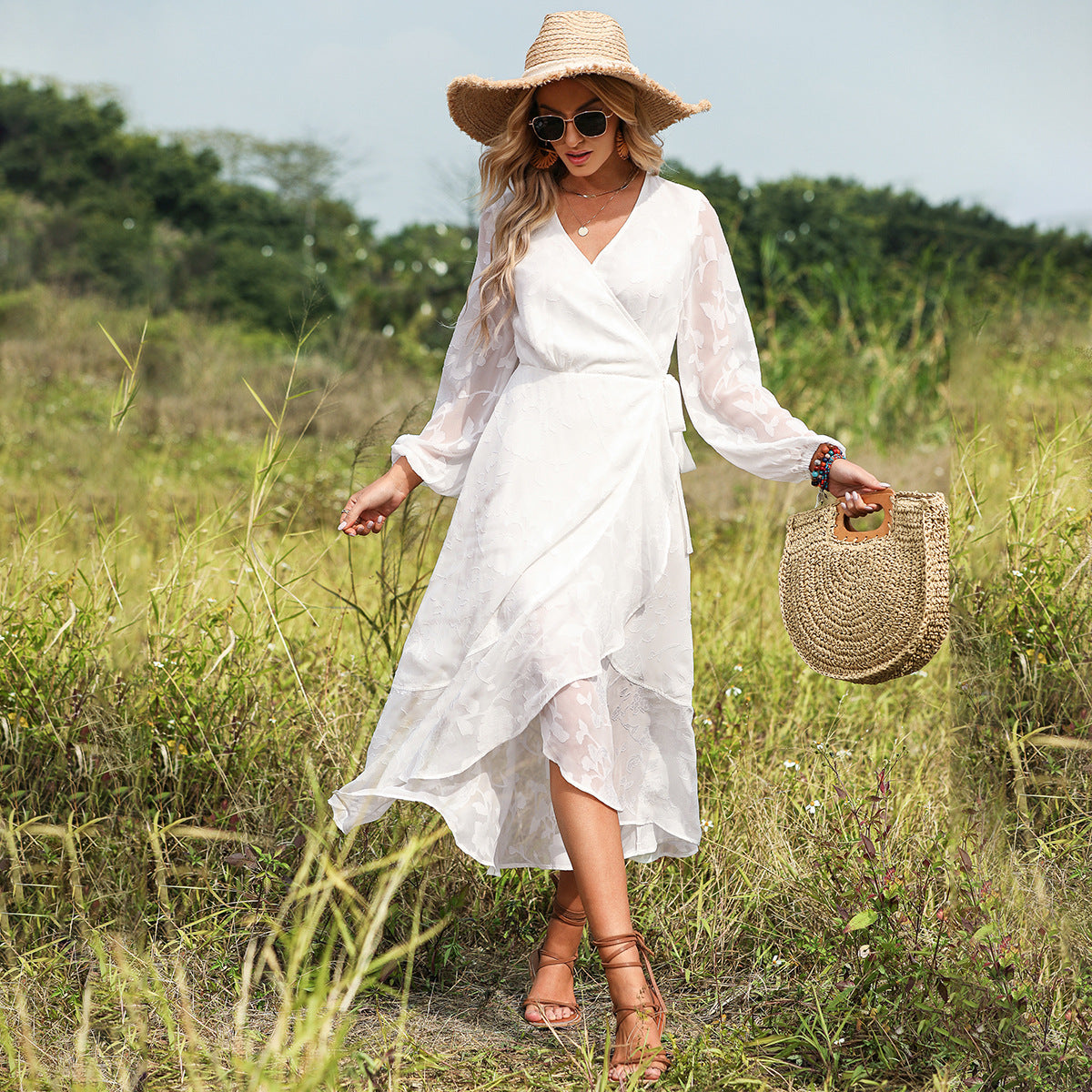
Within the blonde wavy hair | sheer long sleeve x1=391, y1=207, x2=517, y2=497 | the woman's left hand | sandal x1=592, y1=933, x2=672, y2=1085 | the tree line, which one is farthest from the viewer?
the tree line

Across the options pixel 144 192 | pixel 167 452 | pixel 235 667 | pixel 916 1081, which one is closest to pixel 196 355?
pixel 167 452

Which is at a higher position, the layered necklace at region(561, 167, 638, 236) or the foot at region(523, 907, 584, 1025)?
the layered necklace at region(561, 167, 638, 236)

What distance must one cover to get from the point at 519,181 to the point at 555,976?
1611 mm

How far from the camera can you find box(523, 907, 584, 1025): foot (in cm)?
212

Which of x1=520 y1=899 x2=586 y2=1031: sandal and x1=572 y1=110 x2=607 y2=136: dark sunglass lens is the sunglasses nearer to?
x1=572 y1=110 x2=607 y2=136: dark sunglass lens

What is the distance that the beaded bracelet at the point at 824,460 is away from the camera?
82.7 inches

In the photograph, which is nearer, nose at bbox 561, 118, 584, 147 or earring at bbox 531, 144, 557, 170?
nose at bbox 561, 118, 584, 147

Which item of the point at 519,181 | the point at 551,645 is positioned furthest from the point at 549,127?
the point at 551,645

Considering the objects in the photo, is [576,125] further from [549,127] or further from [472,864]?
[472,864]

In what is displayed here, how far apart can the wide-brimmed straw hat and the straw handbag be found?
899 mm

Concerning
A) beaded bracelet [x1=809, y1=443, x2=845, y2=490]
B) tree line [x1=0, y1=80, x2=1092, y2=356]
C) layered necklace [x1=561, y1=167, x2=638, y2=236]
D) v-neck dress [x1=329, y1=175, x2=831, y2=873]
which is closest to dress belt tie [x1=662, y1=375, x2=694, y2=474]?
v-neck dress [x1=329, y1=175, x2=831, y2=873]

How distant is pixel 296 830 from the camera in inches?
99.7

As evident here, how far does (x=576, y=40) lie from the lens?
2.13m

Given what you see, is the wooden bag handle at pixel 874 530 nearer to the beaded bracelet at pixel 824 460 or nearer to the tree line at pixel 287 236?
the beaded bracelet at pixel 824 460
